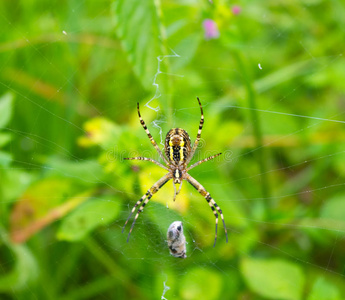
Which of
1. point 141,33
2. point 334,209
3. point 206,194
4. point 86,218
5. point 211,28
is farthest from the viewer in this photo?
point 206,194

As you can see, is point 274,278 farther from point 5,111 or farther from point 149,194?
point 5,111

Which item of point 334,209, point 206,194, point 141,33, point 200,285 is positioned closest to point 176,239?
point 200,285

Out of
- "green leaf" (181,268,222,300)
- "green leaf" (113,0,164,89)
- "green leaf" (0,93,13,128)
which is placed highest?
"green leaf" (113,0,164,89)

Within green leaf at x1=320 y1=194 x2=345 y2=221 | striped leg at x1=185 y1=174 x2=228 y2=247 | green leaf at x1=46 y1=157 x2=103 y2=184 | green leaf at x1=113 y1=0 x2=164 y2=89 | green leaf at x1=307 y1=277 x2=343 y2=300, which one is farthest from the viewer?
striped leg at x1=185 y1=174 x2=228 y2=247

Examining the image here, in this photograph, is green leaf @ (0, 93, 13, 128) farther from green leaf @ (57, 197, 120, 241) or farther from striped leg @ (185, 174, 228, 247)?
striped leg @ (185, 174, 228, 247)

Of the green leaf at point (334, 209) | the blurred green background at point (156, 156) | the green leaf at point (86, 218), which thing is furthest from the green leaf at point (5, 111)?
the green leaf at point (334, 209)

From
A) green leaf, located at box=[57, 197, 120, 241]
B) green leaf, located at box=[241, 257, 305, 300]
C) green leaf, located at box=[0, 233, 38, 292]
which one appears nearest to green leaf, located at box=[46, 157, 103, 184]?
green leaf, located at box=[57, 197, 120, 241]

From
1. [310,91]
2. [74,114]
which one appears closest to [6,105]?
[74,114]
